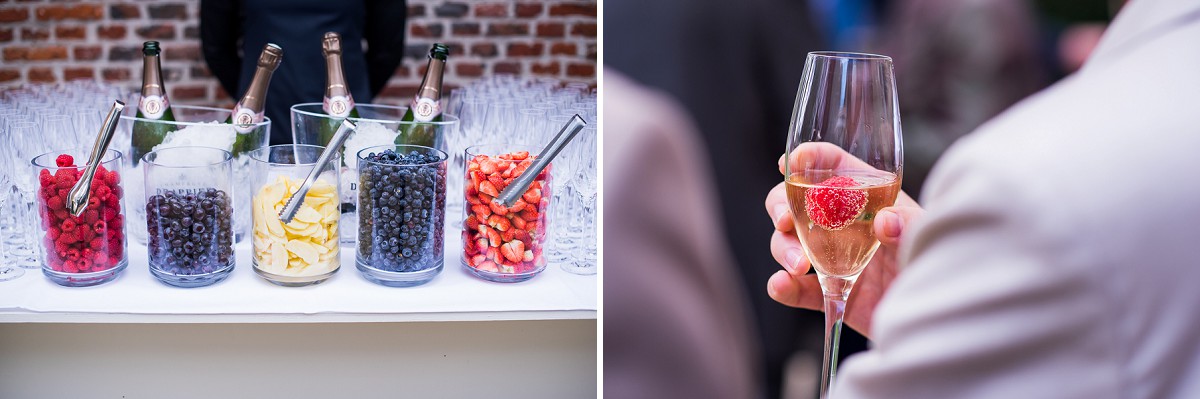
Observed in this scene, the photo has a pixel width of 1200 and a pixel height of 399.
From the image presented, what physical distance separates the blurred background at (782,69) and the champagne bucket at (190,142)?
0.61 metres

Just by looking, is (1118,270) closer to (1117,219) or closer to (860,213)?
(1117,219)

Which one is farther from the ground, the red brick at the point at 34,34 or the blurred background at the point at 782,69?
the red brick at the point at 34,34

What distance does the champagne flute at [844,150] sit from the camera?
2.21 feet

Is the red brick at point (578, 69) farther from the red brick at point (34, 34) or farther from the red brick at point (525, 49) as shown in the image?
the red brick at point (34, 34)

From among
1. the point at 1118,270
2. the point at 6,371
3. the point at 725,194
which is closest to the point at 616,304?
the point at 725,194

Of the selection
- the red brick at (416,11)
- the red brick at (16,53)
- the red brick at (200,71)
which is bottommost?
the red brick at (200,71)

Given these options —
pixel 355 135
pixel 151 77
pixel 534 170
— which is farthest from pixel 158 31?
pixel 534 170

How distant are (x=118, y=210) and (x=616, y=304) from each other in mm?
632

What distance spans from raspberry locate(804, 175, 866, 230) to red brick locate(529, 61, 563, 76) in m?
2.32

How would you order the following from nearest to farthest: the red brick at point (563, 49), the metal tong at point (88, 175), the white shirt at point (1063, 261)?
1. the white shirt at point (1063, 261)
2. the metal tong at point (88, 175)
3. the red brick at point (563, 49)

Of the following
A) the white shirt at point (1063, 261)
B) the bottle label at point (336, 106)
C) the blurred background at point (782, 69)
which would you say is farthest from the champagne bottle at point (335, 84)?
the white shirt at point (1063, 261)

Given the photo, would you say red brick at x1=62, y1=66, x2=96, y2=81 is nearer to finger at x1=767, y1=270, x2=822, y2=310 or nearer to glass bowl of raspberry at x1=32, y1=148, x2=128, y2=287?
glass bowl of raspberry at x1=32, y1=148, x2=128, y2=287

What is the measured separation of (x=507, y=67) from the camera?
9.67 feet

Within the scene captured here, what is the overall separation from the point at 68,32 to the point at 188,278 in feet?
6.71
